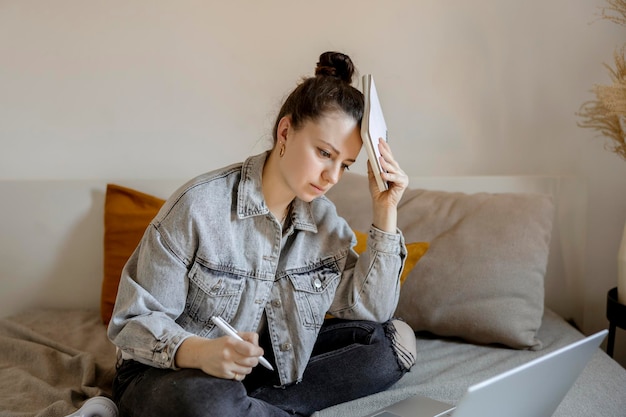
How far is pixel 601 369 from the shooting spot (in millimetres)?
1417

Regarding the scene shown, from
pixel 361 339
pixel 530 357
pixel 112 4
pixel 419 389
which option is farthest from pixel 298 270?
pixel 112 4

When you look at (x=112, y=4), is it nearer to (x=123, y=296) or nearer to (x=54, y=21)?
(x=54, y=21)

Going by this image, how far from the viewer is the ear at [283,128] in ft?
3.97

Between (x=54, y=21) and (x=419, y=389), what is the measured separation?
4.76ft

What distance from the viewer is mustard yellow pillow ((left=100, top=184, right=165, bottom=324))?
1743mm

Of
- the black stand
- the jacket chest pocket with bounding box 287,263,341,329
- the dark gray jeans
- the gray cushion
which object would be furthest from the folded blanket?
the black stand

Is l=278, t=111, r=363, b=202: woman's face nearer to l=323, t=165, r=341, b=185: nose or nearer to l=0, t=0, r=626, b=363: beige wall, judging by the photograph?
l=323, t=165, r=341, b=185: nose

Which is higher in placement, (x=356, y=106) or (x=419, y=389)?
(x=356, y=106)

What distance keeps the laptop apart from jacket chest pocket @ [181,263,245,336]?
32cm

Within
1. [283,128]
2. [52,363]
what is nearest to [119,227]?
[52,363]

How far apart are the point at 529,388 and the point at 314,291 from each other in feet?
1.65

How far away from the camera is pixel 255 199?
4.04 ft

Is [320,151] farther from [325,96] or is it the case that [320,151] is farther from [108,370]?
[108,370]

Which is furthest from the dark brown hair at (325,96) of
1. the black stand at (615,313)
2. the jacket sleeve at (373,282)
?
the black stand at (615,313)
